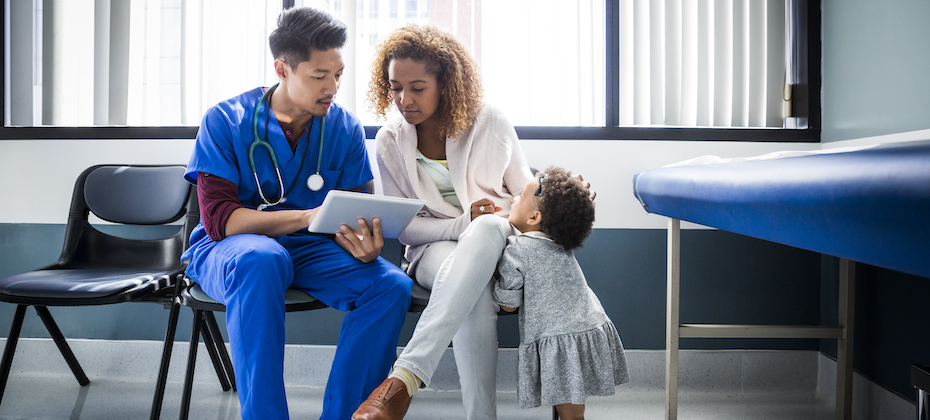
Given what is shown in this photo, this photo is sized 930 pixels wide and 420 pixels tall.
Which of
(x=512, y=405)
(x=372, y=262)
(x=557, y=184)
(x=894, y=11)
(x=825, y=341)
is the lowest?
(x=512, y=405)

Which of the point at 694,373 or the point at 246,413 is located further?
the point at 694,373

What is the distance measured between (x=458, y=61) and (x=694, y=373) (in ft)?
4.85

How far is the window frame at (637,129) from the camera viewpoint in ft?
6.86

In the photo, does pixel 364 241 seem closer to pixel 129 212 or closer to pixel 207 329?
pixel 207 329

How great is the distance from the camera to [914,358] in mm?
1605

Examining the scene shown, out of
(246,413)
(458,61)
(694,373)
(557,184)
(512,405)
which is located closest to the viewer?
(246,413)

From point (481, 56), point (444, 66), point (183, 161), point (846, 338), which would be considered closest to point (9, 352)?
point (183, 161)

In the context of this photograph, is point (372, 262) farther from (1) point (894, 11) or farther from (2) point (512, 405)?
(1) point (894, 11)

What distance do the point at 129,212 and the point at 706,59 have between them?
2.28 metres

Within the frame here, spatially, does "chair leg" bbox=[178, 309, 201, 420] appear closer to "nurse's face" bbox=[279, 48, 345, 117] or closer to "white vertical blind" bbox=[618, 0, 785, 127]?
"nurse's face" bbox=[279, 48, 345, 117]

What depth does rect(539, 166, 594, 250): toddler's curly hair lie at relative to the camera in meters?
1.41

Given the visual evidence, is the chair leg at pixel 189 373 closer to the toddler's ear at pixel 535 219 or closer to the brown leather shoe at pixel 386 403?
the brown leather shoe at pixel 386 403

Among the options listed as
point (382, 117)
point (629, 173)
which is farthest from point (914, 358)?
point (382, 117)

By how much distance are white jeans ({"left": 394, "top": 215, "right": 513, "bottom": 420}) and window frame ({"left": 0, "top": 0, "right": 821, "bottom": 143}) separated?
82 cm
